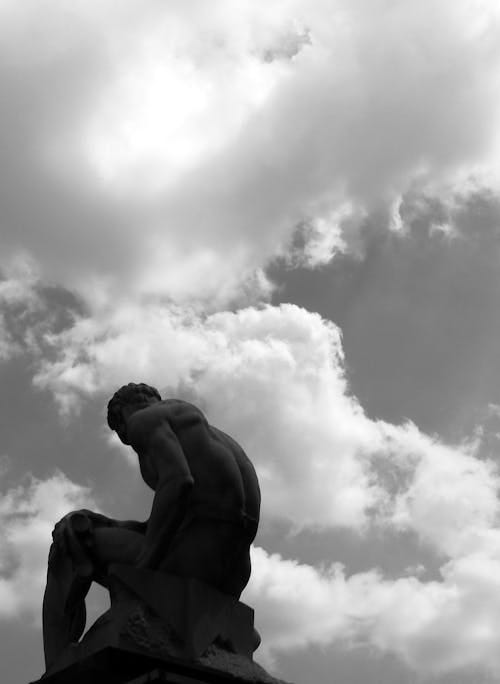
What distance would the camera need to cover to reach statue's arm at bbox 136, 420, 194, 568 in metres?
8.53

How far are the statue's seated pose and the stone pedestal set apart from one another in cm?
18

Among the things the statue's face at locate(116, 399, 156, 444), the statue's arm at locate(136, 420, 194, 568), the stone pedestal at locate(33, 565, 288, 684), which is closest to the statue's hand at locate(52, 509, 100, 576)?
the stone pedestal at locate(33, 565, 288, 684)

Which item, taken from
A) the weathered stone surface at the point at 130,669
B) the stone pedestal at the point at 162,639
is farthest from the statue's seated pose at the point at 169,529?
the weathered stone surface at the point at 130,669

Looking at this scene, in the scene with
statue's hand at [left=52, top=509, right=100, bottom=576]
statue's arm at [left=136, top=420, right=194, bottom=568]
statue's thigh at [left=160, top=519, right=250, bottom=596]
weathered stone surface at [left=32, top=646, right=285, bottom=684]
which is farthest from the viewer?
statue's hand at [left=52, top=509, right=100, bottom=576]

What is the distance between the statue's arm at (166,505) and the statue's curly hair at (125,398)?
96cm

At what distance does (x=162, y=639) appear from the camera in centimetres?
808

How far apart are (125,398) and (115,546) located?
1.49m

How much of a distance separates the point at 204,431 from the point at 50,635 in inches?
86.7

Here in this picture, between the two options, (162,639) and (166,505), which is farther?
(166,505)

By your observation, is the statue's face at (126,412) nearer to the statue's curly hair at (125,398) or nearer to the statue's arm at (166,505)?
the statue's curly hair at (125,398)

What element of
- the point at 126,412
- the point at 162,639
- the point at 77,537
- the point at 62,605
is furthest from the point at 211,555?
the point at 126,412

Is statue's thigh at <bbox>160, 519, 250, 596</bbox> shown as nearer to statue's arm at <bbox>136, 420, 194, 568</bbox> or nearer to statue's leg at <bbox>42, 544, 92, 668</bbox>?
statue's arm at <bbox>136, 420, 194, 568</bbox>

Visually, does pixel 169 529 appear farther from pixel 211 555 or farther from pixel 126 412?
pixel 126 412

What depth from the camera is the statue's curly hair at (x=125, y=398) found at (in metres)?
9.59
